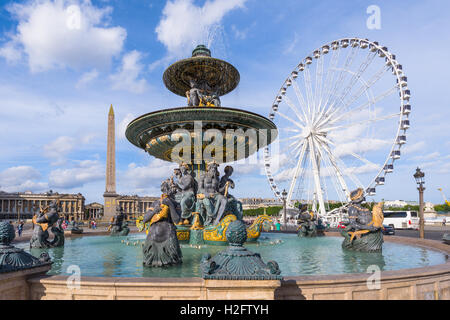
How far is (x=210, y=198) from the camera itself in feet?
33.7

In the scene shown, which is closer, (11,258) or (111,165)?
(11,258)

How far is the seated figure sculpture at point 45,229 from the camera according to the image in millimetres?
9328

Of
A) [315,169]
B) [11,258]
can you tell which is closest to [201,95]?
[11,258]

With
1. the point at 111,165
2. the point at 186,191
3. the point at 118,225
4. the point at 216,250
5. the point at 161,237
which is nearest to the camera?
the point at 161,237

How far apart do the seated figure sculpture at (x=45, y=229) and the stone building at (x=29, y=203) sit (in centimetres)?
9627

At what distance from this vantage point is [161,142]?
11.3 meters

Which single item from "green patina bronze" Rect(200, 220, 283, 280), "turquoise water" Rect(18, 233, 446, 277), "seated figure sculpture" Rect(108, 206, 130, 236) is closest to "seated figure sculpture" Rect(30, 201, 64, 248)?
"turquoise water" Rect(18, 233, 446, 277)

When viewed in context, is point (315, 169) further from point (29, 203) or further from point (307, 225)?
point (29, 203)

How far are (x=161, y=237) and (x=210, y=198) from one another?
439cm

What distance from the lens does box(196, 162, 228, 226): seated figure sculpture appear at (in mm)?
10086

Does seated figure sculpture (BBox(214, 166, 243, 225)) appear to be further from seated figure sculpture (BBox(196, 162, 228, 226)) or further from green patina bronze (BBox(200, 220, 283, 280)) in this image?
green patina bronze (BBox(200, 220, 283, 280))

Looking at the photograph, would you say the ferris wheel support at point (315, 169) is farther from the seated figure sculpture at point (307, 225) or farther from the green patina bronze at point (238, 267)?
the green patina bronze at point (238, 267)
